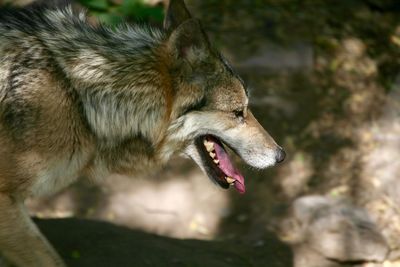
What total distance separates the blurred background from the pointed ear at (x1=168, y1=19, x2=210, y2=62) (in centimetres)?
169

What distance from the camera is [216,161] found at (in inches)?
206

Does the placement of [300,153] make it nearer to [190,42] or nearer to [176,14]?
[176,14]

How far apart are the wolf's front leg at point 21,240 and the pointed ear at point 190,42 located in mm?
1431

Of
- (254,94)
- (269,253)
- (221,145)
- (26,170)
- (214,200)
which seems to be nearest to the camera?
(26,170)

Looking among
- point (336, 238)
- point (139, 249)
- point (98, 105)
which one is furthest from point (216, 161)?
point (336, 238)

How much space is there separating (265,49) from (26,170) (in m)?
4.84

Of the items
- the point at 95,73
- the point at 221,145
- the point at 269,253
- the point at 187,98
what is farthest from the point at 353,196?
the point at 95,73

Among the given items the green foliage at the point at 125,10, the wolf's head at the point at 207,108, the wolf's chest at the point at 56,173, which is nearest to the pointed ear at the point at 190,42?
the wolf's head at the point at 207,108

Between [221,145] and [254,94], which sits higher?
[221,145]

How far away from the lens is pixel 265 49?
28.2ft

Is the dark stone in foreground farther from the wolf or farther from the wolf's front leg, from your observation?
the wolf's front leg

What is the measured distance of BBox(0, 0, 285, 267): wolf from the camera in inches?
173

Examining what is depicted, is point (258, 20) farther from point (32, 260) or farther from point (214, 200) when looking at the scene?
point (32, 260)

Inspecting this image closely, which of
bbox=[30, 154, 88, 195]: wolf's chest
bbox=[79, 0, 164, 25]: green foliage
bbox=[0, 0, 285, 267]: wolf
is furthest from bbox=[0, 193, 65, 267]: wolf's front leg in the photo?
bbox=[79, 0, 164, 25]: green foliage
